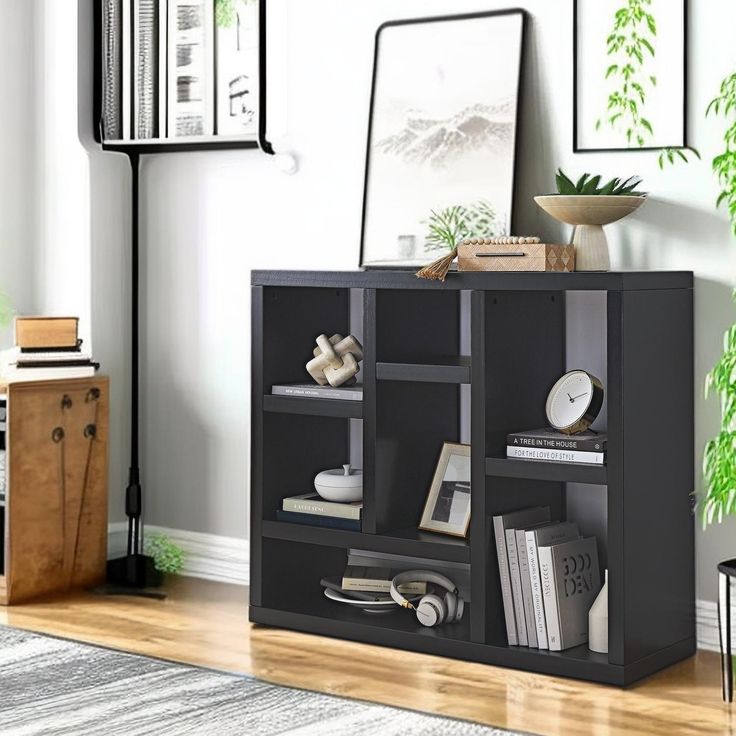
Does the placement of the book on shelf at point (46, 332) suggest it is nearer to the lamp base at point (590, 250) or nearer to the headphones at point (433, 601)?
the headphones at point (433, 601)

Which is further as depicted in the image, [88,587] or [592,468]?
[88,587]

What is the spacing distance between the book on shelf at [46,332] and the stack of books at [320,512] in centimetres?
95

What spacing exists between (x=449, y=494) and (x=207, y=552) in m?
1.13

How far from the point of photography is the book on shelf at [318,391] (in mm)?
3629

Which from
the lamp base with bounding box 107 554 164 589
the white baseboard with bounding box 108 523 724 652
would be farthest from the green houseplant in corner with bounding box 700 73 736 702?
the lamp base with bounding box 107 554 164 589

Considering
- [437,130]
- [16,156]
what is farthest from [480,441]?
[16,156]

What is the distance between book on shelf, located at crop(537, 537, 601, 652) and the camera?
3311mm

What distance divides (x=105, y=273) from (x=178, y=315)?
29 cm

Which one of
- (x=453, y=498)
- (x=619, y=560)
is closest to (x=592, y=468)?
(x=619, y=560)

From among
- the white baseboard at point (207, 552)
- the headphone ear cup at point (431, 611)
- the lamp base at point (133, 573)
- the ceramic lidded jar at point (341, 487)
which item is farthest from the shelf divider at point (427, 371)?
the lamp base at point (133, 573)

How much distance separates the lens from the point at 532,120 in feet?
12.1

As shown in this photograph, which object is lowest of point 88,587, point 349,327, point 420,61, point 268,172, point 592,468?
point 88,587

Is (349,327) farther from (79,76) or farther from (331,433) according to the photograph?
(79,76)

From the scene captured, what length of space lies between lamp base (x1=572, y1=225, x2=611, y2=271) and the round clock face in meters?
0.27
